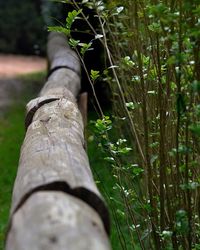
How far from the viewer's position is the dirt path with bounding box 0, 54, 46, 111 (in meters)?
8.80

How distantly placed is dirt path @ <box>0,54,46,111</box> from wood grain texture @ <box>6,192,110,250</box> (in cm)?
663

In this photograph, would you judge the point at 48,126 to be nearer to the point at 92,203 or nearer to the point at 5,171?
the point at 92,203

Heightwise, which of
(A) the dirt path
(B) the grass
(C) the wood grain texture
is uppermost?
(C) the wood grain texture

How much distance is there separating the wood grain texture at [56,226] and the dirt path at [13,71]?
663cm

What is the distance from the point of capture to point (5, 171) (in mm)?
5660

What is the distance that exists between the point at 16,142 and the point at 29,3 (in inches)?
262

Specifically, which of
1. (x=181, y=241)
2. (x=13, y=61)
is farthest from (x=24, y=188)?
(x=13, y=61)

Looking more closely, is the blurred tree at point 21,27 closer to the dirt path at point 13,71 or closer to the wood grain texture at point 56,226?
the dirt path at point 13,71

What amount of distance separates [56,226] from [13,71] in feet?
31.7

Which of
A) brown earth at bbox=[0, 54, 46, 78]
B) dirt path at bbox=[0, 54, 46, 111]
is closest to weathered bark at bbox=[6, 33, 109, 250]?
dirt path at bbox=[0, 54, 46, 111]

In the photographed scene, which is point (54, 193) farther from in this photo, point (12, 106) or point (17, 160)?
point (12, 106)

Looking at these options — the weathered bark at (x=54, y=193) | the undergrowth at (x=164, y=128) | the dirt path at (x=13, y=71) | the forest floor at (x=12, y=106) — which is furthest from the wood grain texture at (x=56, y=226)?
the dirt path at (x=13, y=71)

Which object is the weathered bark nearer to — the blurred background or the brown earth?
the brown earth

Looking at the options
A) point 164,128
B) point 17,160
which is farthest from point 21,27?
point 164,128
